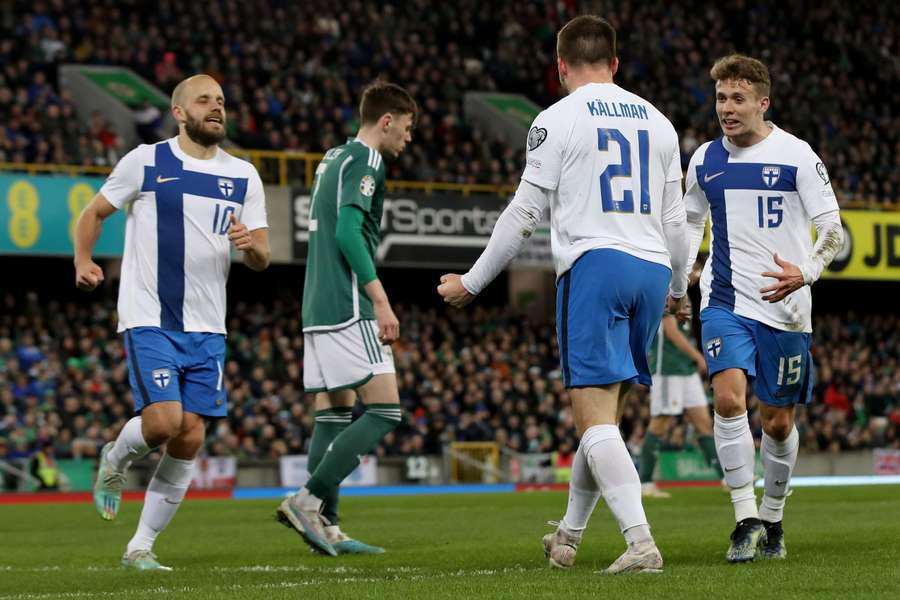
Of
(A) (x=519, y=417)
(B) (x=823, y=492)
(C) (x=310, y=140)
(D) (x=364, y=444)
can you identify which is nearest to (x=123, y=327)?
(D) (x=364, y=444)

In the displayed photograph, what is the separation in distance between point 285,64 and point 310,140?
2400mm

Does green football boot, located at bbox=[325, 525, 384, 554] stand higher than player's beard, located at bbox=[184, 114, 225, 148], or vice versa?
player's beard, located at bbox=[184, 114, 225, 148]

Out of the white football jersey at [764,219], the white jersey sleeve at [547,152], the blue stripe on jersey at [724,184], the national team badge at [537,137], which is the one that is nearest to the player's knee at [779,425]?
the white football jersey at [764,219]

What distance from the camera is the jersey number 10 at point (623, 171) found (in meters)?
6.16

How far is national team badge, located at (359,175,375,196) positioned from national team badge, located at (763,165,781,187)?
2138 millimetres

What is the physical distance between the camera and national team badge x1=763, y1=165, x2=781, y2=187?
7352 mm

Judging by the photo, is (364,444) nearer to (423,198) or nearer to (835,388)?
(423,198)

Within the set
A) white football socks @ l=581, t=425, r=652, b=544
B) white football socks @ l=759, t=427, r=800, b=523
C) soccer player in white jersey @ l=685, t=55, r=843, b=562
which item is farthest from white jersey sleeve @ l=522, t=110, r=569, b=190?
white football socks @ l=759, t=427, r=800, b=523

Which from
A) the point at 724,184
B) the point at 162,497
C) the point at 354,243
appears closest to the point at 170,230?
the point at 354,243

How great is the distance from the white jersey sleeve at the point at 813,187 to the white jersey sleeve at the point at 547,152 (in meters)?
1.68

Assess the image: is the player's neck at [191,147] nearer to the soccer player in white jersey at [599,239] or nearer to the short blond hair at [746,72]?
the soccer player in white jersey at [599,239]

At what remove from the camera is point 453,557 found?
788 cm

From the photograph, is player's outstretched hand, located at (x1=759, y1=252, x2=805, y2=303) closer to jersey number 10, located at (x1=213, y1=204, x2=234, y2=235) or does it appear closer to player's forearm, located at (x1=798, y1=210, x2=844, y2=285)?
player's forearm, located at (x1=798, y1=210, x2=844, y2=285)

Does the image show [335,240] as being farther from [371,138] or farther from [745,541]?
[745,541]
